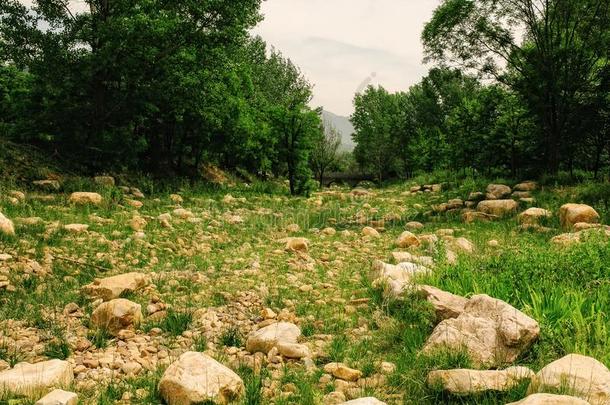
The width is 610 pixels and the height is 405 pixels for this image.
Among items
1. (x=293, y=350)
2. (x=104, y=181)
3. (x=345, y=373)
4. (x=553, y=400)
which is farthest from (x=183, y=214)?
(x=553, y=400)

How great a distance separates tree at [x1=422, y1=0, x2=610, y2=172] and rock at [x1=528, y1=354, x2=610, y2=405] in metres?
20.4

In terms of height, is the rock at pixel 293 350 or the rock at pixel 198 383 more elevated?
the rock at pixel 198 383

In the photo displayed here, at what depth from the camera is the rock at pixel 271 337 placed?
489 cm

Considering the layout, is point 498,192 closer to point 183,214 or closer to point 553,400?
point 183,214

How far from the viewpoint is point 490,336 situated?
14.6 feet

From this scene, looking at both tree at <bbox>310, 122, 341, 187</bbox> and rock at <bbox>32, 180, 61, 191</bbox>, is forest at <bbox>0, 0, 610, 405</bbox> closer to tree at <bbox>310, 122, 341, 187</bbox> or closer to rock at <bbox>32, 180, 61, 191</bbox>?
rock at <bbox>32, 180, 61, 191</bbox>

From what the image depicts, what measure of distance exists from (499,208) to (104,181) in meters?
15.0

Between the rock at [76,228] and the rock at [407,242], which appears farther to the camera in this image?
the rock at [407,242]

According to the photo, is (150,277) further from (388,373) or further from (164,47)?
(164,47)

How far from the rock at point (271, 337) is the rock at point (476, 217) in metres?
10.8

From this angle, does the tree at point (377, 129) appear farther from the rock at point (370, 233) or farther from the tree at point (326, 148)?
the rock at point (370, 233)

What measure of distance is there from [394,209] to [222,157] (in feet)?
61.9

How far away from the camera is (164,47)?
18312 millimetres

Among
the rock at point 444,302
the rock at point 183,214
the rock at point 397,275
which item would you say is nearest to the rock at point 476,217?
the rock at point 397,275
